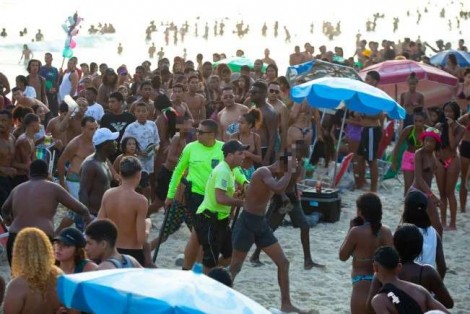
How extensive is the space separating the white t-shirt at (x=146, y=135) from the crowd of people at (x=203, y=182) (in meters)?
0.01

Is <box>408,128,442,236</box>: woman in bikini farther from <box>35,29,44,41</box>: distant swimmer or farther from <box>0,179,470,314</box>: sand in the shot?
<box>35,29,44,41</box>: distant swimmer

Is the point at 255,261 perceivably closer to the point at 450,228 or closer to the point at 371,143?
the point at 450,228

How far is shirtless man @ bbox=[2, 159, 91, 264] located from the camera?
7770 millimetres

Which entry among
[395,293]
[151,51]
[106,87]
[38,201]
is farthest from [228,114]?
[151,51]

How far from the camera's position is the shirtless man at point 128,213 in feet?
24.8

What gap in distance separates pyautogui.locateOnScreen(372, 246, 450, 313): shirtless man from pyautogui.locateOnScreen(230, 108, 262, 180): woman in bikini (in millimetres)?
4661

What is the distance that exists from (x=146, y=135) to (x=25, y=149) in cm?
168

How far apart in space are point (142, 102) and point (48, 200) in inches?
155

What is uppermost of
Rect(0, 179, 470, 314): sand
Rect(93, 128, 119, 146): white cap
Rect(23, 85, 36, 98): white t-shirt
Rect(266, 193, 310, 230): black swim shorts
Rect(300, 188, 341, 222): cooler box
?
Rect(93, 128, 119, 146): white cap

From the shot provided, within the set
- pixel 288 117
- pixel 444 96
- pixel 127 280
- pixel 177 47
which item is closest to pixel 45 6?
pixel 177 47

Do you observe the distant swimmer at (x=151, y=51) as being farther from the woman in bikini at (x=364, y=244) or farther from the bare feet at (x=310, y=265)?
the woman in bikini at (x=364, y=244)

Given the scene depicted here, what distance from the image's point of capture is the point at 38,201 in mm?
7777

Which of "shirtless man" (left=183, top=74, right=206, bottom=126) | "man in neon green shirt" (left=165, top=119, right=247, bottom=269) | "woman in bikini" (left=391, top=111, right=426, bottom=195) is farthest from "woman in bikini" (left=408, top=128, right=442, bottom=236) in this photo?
"shirtless man" (left=183, top=74, right=206, bottom=126)

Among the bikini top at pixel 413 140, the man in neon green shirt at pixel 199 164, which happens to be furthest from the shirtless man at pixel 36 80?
the man in neon green shirt at pixel 199 164
